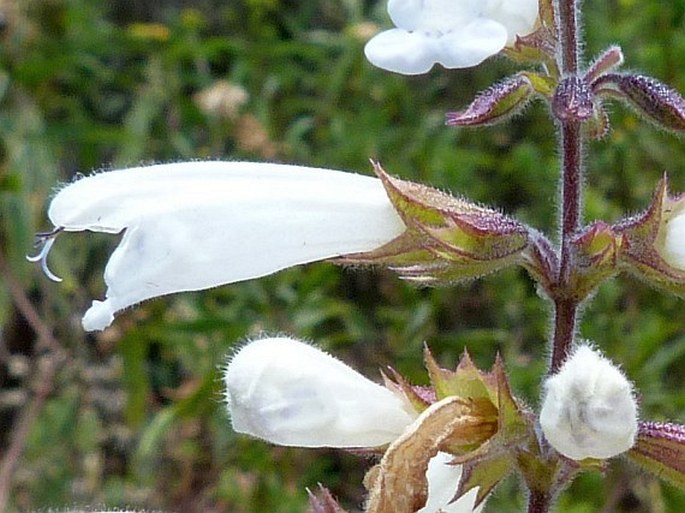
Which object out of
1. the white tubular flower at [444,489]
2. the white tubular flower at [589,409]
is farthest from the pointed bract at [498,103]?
the white tubular flower at [444,489]

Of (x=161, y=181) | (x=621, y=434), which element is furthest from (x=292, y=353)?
(x=621, y=434)

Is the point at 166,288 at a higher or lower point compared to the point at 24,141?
higher

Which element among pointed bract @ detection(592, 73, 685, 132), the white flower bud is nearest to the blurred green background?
the white flower bud

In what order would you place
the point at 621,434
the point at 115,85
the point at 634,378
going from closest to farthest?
the point at 621,434, the point at 634,378, the point at 115,85

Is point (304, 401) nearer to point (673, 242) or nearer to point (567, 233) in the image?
point (567, 233)

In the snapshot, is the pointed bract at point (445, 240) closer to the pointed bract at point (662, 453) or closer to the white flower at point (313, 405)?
the white flower at point (313, 405)

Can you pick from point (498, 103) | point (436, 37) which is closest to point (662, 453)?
point (498, 103)

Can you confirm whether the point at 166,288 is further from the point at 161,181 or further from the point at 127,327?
the point at 127,327
